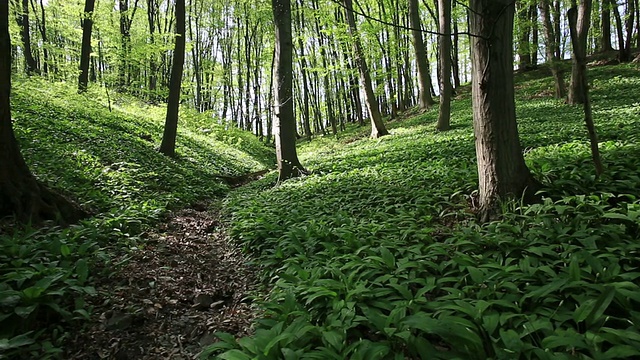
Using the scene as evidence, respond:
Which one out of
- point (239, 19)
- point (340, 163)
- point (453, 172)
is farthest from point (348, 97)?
point (453, 172)

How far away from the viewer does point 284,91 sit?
8.98 metres

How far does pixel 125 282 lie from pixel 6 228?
163cm

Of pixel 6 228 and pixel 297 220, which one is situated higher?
pixel 6 228

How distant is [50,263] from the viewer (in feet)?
11.0

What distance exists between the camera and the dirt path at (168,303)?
282 centimetres

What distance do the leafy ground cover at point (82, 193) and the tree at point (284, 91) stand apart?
2.12 metres

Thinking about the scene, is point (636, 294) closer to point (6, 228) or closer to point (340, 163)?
point (6, 228)

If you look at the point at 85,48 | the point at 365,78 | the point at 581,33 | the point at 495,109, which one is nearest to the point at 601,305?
the point at 495,109

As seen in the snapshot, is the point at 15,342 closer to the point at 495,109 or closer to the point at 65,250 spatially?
the point at 65,250

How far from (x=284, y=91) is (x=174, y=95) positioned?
4306 millimetres

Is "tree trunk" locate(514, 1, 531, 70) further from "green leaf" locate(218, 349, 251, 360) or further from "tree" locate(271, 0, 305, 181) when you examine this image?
"green leaf" locate(218, 349, 251, 360)

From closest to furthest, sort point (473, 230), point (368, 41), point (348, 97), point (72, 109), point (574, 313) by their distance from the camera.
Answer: point (574, 313), point (473, 230), point (72, 109), point (368, 41), point (348, 97)

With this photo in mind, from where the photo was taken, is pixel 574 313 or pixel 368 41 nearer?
pixel 574 313

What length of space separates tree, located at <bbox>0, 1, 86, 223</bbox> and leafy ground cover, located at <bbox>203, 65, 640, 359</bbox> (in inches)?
101
